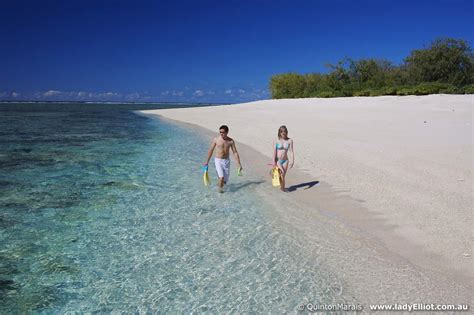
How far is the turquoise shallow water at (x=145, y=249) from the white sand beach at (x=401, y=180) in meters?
1.52

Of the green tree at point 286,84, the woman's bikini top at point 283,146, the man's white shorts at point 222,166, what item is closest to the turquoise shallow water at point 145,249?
the man's white shorts at point 222,166

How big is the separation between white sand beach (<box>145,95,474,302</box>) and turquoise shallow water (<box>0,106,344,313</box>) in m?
1.52

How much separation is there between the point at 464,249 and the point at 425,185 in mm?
3355

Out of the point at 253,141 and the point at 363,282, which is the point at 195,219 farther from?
the point at 253,141

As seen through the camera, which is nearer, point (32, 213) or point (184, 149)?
point (32, 213)

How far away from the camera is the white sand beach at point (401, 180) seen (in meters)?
5.59

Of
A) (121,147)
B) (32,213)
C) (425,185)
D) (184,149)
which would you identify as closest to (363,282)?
(425,185)

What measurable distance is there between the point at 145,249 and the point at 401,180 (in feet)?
20.7

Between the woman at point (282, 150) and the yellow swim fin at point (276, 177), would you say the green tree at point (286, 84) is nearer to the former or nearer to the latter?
the woman at point (282, 150)

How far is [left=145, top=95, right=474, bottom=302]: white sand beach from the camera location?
559cm

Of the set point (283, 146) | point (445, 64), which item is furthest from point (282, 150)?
point (445, 64)

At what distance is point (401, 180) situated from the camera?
8.95 meters

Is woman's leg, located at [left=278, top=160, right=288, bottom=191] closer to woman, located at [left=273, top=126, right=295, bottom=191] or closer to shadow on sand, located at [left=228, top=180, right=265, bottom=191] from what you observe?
woman, located at [left=273, top=126, right=295, bottom=191]

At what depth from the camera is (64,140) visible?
66.1 feet
